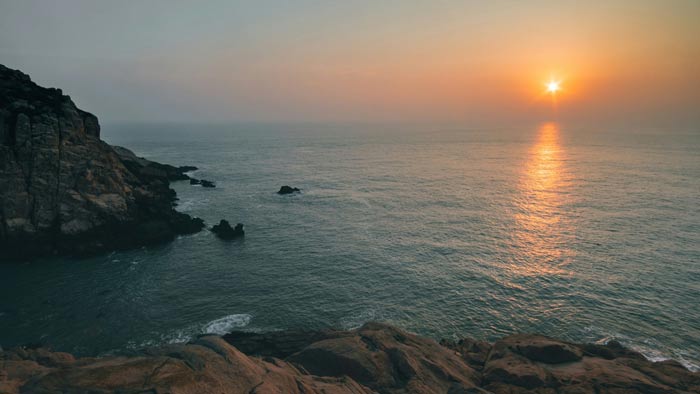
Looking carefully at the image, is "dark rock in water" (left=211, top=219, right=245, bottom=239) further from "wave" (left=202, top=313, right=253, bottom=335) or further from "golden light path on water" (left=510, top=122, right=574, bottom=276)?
"golden light path on water" (left=510, top=122, right=574, bottom=276)

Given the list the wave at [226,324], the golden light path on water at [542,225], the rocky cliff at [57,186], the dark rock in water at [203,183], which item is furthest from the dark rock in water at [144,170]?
the golden light path on water at [542,225]

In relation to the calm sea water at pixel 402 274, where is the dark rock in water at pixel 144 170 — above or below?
above

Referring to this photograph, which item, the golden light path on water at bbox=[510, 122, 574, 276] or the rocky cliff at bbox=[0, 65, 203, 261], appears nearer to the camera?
the rocky cliff at bbox=[0, 65, 203, 261]

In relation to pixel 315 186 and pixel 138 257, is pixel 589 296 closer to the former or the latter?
pixel 138 257

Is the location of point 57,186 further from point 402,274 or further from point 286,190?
point 402,274

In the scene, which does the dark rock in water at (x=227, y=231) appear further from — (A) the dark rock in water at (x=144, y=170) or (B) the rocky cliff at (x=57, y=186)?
(A) the dark rock in water at (x=144, y=170)

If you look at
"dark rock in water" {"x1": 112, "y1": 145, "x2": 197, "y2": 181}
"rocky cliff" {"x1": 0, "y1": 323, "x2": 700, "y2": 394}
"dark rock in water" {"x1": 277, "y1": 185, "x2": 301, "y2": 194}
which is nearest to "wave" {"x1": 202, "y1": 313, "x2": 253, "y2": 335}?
"rocky cliff" {"x1": 0, "y1": 323, "x2": 700, "y2": 394}
